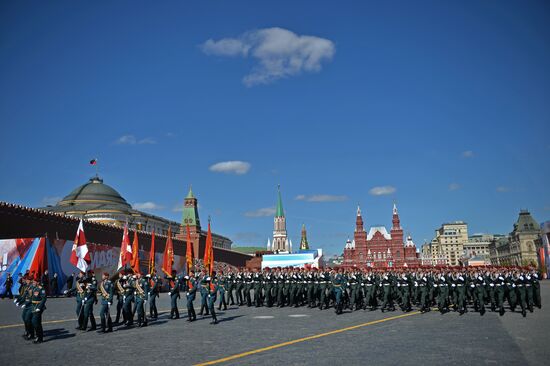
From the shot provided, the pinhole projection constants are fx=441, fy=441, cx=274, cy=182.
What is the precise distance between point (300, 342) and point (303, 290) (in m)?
12.6

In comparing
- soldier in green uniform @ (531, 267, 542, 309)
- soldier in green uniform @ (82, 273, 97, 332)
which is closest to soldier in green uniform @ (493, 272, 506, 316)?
soldier in green uniform @ (531, 267, 542, 309)

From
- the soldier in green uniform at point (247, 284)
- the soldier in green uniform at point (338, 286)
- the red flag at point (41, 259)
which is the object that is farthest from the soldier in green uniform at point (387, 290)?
the red flag at point (41, 259)

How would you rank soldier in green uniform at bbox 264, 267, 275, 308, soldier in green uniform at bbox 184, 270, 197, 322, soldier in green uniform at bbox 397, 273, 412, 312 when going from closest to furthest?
soldier in green uniform at bbox 184, 270, 197, 322, soldier in green uniform at bbox 397, 273, 412, 312, soldier in green uniform at bbox 264, 267, 275, 308

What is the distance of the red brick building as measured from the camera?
11881cm

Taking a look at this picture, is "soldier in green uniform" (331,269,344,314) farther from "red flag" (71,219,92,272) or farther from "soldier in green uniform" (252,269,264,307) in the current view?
"red flag" (71,219,92,272)

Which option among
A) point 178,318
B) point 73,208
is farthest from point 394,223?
point 178,318

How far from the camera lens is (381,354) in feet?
30.8

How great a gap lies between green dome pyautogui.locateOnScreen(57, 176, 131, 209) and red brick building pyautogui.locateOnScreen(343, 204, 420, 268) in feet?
202

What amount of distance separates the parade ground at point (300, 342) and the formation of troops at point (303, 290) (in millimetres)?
770

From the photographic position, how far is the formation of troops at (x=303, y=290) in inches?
561

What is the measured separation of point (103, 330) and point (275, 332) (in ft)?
17.7

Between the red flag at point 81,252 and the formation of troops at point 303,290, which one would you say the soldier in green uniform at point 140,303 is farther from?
the red flag at point 81,252

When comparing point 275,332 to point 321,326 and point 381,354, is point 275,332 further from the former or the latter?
point 381,354

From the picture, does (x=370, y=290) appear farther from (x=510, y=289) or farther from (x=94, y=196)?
(x=94, y=196)
